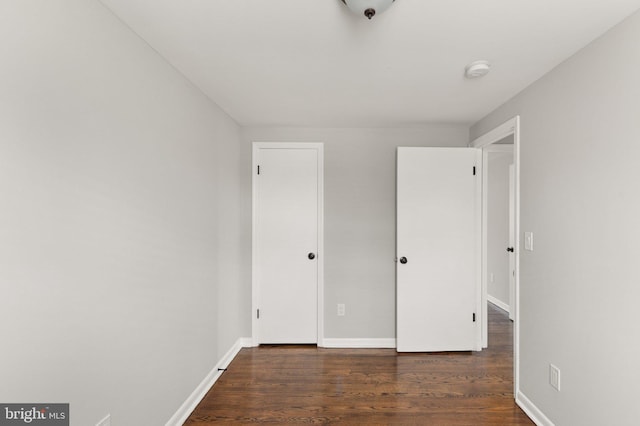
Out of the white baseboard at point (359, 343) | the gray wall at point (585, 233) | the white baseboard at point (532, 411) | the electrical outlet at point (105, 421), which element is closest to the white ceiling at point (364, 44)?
the gray wall at point (585, 233)

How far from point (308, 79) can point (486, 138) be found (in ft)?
5.74

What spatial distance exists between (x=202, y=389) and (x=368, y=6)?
2.65 meters

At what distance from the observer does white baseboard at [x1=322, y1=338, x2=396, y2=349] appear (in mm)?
3076

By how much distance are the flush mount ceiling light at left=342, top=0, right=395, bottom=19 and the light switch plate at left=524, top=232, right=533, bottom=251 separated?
1.77 m

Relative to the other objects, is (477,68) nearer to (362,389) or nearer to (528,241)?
(528,241)

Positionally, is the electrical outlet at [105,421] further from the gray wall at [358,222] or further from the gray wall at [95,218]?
the gray wall at [358,222]

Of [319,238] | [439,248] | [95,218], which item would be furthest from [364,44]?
[439,248]

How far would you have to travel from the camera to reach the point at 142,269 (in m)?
1.57

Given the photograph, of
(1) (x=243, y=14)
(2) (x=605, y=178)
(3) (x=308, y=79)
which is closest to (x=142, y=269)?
(1) (x=243, y=14)

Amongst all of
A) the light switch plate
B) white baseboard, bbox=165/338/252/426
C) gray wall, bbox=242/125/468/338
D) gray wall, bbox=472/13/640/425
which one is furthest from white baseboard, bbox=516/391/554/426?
white baseboard, bbox=165/338/252/426

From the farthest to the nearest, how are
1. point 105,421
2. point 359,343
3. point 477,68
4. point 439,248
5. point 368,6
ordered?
point 359,343 → point 439,248 → point 477,68 → point 105,421 → point 368,6

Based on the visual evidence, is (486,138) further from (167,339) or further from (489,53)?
(167,339)

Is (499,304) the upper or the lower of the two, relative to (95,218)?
lower

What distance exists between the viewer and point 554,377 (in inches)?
71.4
